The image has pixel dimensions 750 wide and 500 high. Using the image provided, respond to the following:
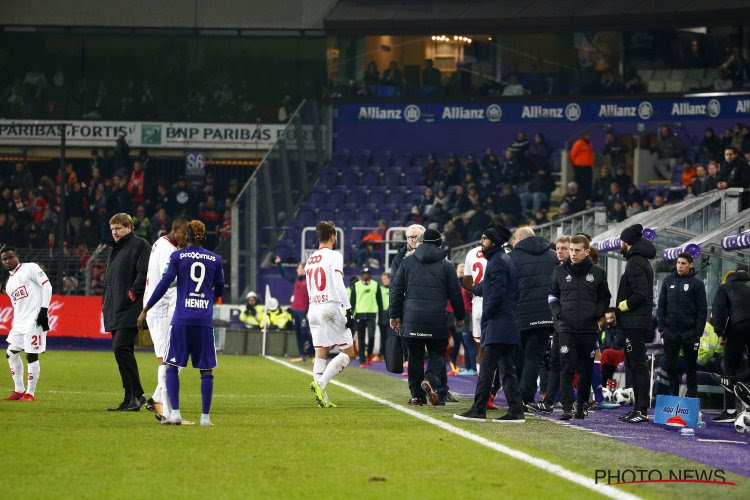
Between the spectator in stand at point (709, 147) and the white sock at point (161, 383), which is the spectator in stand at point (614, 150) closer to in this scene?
the spectator in stand at point (709, 147)

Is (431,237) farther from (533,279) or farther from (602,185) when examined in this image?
(602,185)

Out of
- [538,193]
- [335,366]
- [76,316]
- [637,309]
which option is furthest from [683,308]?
[76,316]

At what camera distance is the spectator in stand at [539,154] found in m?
36.1

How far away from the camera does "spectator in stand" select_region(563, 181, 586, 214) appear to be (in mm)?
32344

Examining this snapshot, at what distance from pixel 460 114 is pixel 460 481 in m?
32.1

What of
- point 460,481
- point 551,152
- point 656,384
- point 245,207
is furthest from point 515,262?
point 551,152

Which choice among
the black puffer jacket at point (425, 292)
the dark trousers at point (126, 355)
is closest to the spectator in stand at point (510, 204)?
the black puffer jacket at point (425, 292)

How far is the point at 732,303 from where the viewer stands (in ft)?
48.5

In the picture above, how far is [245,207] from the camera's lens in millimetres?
33219

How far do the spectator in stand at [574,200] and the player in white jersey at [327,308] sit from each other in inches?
718

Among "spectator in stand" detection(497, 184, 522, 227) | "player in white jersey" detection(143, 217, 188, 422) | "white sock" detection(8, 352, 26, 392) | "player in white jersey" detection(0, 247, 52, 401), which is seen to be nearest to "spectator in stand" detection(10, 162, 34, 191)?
"spectator in stand" detection(497, 184, 522, 227)

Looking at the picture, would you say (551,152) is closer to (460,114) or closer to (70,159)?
(460,114)

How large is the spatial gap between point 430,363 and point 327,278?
165 cm

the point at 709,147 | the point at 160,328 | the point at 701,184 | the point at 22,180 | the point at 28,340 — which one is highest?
the point at 709,147
